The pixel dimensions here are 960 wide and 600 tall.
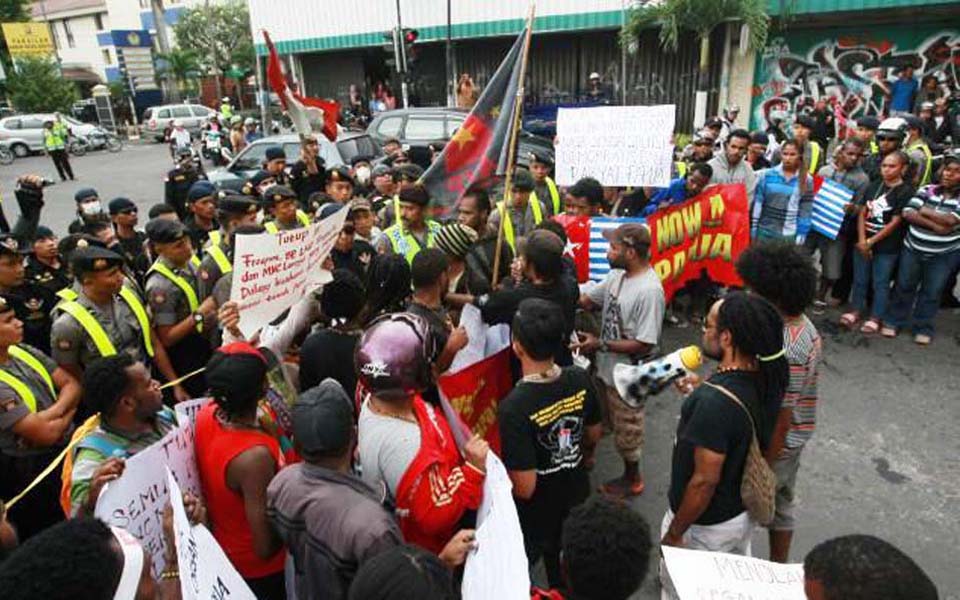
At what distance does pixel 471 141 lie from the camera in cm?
445

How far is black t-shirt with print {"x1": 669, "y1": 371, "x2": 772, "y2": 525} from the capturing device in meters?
2.37

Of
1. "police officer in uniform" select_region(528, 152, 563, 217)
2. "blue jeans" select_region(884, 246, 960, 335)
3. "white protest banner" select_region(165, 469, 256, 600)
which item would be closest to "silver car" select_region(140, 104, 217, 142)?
"police officer in uniform" select_region(528, 152, 563, 217)

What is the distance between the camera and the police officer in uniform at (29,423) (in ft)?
9.37

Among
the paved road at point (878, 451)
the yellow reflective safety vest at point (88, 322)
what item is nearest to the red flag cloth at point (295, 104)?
the yellow reflective safety vest at point (88, 322)

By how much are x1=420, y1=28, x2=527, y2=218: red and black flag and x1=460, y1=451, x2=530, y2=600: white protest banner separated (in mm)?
2880

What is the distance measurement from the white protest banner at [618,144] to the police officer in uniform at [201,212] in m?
3.34

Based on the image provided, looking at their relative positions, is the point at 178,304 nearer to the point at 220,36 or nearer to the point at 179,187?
the point at 179,187


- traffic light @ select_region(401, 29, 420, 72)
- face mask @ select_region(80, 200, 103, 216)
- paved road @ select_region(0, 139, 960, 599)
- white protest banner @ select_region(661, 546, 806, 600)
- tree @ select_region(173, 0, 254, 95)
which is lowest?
paved road @ select_region(0, 139, 960, 599)

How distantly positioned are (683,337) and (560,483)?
426cm

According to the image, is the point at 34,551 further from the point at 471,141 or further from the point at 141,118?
the point at 141,118

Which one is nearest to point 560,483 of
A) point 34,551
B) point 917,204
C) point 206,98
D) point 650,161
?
point 34,551

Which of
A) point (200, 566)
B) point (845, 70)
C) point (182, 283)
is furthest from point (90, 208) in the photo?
point (845, 70)

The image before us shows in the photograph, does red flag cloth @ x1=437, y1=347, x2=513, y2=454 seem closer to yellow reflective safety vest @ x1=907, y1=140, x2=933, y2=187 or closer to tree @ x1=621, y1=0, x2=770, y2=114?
yellow reflective safety vest @ x1=907, y1=140, x2=933, y2=187

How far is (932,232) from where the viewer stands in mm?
5785
